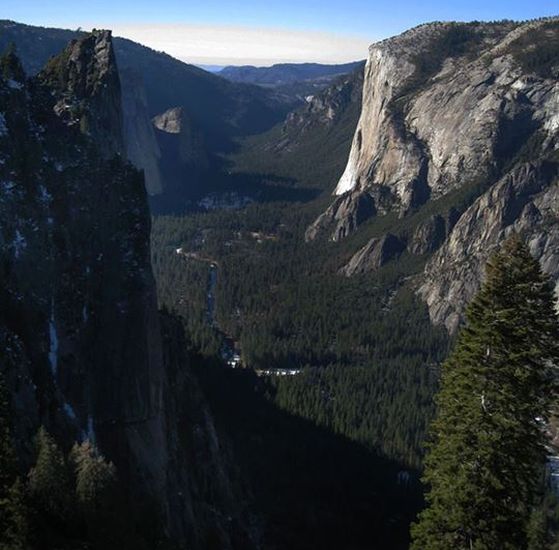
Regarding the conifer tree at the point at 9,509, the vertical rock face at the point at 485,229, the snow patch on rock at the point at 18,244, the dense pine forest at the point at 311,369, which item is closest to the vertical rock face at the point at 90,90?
the snow patch on rock at the point at 18,244

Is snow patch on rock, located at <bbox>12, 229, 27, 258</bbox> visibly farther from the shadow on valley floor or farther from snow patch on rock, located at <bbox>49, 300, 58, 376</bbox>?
the shadow on valley floor

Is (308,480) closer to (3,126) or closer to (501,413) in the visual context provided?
(3,126)

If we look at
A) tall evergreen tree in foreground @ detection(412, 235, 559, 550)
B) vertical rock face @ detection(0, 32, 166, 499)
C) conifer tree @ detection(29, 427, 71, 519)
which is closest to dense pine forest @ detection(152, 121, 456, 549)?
vertical rock face @ detection(0, 32, 166, 499)

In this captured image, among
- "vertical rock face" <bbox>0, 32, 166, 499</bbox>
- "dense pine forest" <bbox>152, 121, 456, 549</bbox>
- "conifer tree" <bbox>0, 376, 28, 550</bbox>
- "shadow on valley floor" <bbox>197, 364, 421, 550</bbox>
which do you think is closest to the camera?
"conifer tree" <bbox>0, 376, 28, 550</bbox>

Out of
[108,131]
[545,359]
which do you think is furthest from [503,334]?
[108,131]

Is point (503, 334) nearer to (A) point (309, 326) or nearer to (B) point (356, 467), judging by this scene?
(B) point (356, 467)

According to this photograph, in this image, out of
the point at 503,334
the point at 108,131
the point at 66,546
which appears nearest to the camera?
the point at 503,334
